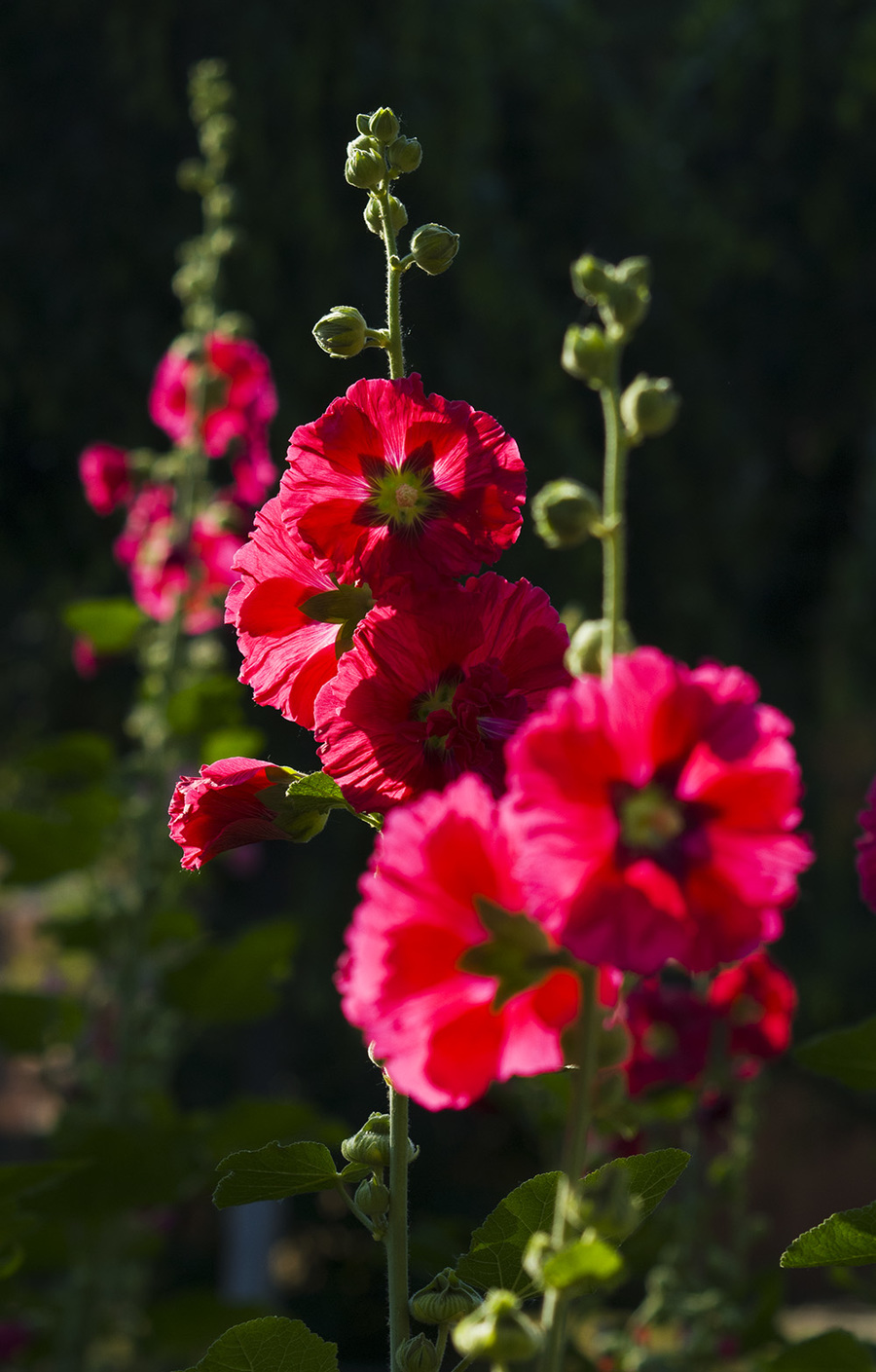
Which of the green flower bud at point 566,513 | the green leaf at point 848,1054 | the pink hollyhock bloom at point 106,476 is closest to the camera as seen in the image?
the green flower bud at point 566,513

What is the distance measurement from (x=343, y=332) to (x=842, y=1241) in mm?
674

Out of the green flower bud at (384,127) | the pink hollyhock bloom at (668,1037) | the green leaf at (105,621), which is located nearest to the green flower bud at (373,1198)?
the green flower bud at (384,127)

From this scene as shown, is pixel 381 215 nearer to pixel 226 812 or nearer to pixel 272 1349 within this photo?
pixel 226 812

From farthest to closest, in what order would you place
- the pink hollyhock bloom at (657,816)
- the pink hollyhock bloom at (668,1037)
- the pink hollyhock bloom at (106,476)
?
the pink hollyhock bloom at (106,476)
the pink hollyhock bloom at (668,1037)
the pink hollyhock bloom at (657,816)

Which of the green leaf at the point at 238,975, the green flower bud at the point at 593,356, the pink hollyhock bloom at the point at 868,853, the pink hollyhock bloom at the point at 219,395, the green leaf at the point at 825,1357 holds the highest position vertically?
the green flower bud at the point at 593,356

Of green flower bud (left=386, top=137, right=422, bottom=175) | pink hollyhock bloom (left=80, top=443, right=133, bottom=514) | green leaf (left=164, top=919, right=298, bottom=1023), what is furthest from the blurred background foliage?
green flower bud (left=386, top=137, right=422, bottom=175)

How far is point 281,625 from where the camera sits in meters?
0.81

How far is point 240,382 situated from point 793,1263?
1.82m

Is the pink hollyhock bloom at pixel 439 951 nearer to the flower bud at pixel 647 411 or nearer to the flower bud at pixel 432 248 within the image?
the flower bud at pixel 647 411

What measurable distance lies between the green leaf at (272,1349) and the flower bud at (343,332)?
605 millimetres

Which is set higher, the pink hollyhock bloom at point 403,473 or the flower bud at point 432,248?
the flower bud at point 432,248

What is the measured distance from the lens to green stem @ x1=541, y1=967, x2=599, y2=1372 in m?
0.52

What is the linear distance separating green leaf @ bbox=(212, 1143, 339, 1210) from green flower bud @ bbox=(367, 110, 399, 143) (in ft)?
2.19

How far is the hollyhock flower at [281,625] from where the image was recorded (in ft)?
2.62
